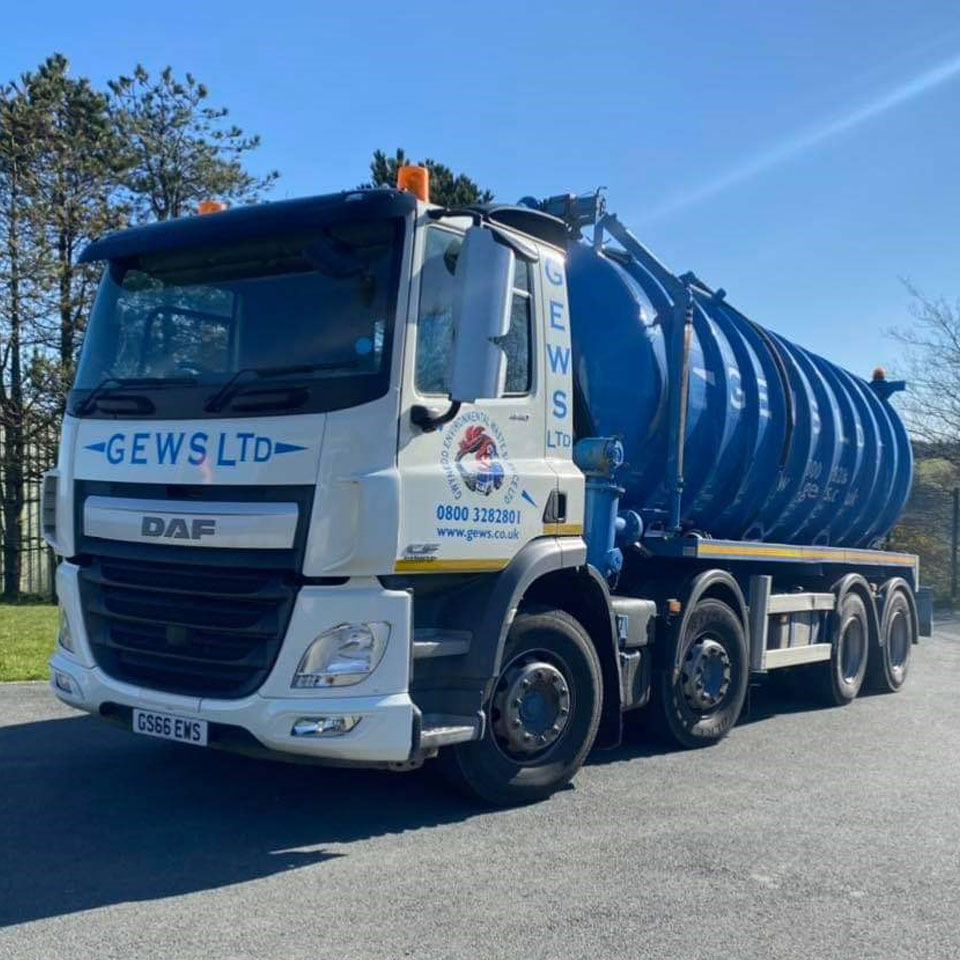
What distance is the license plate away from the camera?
17.2 feet

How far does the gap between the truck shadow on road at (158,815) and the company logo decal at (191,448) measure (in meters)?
1.87

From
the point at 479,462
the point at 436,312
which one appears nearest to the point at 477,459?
the point at 479,462

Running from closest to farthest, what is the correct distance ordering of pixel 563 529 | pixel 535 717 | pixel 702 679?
pixel 535 717, pixel 563 529, pixel 702 679

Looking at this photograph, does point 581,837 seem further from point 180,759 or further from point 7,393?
point 7,393

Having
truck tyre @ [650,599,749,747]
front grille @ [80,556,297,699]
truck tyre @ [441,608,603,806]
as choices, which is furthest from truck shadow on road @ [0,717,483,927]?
truck tyre @ [650,599,749,747]

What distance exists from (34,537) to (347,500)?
20466 millimetres

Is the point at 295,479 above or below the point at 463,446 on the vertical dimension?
below

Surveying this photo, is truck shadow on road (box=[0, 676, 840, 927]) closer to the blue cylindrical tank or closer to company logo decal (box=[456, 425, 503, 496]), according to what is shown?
company logo decal (box=[456, 425, 503, 496])

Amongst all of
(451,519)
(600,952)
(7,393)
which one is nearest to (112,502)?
(451,519)

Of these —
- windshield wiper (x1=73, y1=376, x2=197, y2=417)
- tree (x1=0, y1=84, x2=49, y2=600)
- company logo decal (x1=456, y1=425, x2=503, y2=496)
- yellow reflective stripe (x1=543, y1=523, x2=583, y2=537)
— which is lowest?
yellow reflective stripe (x1=543, y1=523, x2=583, y2=537)

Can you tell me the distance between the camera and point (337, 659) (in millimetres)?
5062

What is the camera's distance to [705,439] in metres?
8.15

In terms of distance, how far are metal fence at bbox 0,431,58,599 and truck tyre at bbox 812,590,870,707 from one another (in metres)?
17.0

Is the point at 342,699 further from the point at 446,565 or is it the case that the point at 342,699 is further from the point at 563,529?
the point at 563,529
